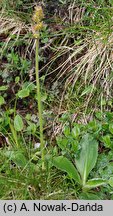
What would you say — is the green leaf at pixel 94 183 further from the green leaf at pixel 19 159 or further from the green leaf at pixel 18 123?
the green leaf at pixel 18 123

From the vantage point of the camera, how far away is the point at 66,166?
2188 mm

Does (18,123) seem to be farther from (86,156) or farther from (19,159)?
(86,156)

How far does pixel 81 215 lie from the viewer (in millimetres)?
1905

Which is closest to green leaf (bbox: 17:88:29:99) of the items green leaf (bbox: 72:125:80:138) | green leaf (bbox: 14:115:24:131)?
green leaf (bbox: 14:115:24:131)

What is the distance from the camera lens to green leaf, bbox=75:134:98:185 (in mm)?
2191

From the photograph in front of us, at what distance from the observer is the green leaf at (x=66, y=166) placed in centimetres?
216

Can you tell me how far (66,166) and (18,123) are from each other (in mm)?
414

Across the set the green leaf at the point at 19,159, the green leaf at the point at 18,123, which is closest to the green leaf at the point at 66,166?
the green leaf at the point at 19,159

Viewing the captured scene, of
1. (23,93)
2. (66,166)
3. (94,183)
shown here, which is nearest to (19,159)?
(66,166)

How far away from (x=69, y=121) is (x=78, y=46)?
19.7 inches

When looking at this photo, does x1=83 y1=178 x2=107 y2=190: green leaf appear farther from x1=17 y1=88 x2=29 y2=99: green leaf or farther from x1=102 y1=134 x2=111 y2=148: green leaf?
x1=17 y1=88 x2=29 y2=99: green leaf

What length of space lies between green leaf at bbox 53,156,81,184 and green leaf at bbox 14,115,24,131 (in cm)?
33

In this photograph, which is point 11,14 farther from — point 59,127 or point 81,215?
point 81,215

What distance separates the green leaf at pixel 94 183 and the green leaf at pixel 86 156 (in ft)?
0.10
